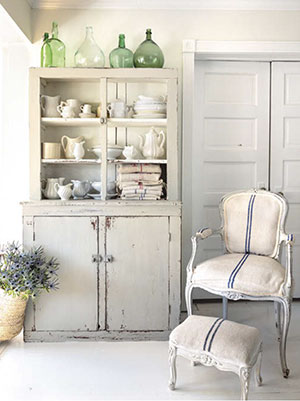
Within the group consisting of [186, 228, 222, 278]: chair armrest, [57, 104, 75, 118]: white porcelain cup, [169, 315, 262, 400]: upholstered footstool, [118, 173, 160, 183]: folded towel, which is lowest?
[169, 315, 262, 400]: upholstered footstool

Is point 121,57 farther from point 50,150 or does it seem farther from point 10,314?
point 10,314

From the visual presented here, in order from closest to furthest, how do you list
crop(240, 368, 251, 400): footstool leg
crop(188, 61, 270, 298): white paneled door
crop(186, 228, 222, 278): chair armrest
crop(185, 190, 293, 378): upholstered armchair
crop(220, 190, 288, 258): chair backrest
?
1. crop(240, 368, 251, 400): footstool leg
2. crop(185, 190, 293, 378): upholstered armchair
3. crop(186, 228, 222, 278): chair armrest
4. crop(220, 190, 288, 258): chair backrest
5. crop(188, 61, 270, 298): white paneled door

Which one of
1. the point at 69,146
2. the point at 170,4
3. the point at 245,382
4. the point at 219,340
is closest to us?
the point at 245,382

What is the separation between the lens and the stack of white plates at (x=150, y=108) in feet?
10.2

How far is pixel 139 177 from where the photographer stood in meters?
3.11

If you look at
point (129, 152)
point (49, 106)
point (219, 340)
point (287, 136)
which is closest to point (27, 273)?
point (129, 152)

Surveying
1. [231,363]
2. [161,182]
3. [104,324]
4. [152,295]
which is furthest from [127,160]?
[231,363]

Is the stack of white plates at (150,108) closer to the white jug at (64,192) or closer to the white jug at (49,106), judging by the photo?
the white jug at (49,106)

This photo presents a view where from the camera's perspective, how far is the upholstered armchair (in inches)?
99.3

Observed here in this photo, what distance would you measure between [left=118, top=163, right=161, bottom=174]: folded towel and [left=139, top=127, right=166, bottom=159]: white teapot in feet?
0.26

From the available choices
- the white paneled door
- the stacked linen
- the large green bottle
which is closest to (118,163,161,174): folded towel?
the stacked linen

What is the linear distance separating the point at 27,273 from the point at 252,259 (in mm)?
1404

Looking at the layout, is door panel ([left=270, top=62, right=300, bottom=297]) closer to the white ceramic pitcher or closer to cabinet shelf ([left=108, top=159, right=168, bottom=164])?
cabinet shelf ([left=108, top=159, right=168, bottom=164])

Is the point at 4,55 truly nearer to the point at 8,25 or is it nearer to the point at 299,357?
the point at 8,25
